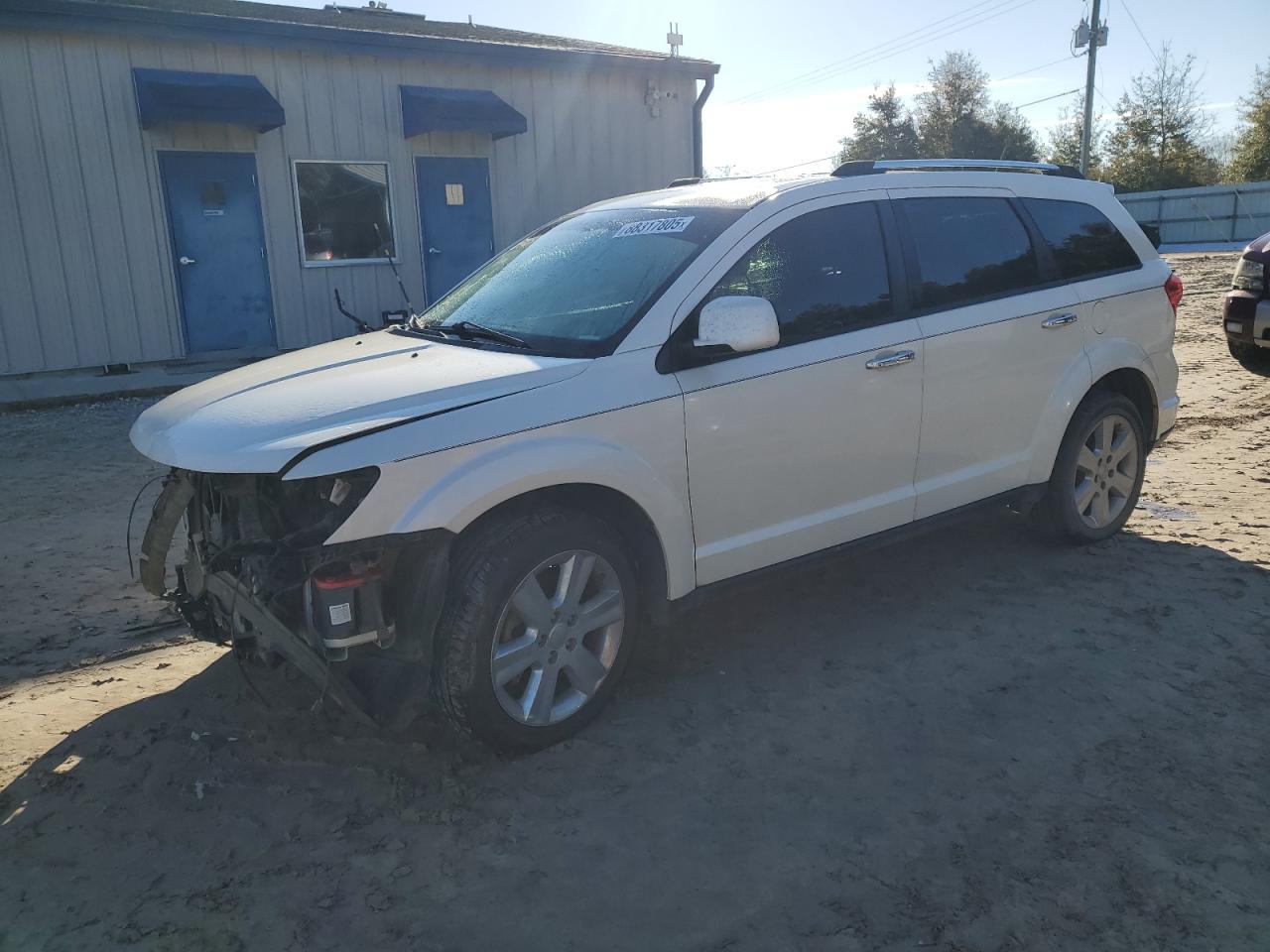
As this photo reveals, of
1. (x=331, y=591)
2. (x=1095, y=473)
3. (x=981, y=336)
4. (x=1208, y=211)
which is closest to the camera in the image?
(x=331, y=591)

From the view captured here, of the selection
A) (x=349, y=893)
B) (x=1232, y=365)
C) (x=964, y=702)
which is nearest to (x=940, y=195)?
(x=964, y=702)

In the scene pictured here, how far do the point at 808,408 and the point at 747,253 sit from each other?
0.64 meters

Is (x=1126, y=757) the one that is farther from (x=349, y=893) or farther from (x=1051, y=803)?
(x=349, y=893)

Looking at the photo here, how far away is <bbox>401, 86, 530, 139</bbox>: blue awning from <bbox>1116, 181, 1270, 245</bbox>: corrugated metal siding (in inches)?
949

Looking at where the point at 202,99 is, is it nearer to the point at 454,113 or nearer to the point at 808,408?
the point at 454,113

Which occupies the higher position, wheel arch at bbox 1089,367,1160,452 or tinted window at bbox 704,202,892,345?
tinted window at bbox 704,202,892,345

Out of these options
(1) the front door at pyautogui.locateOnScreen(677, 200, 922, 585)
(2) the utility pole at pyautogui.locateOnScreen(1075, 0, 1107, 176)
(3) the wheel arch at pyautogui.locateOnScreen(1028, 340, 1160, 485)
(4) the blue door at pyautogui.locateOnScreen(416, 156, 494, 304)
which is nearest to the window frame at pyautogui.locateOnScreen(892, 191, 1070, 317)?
(1) the front door at pyautogui.locateOnScreen(677, 200, 922, 585)

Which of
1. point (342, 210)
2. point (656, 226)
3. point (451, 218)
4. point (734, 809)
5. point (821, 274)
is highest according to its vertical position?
point (342, 210)

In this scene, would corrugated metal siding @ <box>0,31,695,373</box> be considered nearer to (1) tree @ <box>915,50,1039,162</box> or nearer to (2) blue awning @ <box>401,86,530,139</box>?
(2) blue awning @ <box>401,86,530,139</box>

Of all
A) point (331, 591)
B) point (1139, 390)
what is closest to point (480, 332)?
point (331, 591)

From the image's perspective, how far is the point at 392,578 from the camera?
10.4 feet

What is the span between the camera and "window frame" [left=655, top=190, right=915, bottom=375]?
143 inches

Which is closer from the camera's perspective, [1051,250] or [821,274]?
[821,274]

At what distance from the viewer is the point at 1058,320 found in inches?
188
